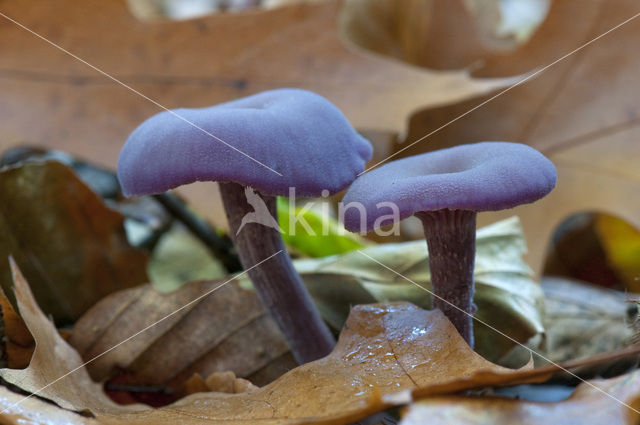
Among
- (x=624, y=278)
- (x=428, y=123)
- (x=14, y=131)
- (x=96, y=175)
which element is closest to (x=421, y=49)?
(x=428, y=123)

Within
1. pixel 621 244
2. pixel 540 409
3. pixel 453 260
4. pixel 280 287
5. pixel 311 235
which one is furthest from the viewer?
pixel 621 244

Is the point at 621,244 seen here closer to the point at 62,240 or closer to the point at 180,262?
the point at 180,262

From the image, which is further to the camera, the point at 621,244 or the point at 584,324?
the point at 621,244

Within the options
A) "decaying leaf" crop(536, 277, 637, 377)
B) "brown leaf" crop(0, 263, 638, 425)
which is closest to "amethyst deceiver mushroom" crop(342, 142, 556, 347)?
"brown leaf" crop(0, 263, 638, 425)

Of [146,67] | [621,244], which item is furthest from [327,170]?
[621,244]

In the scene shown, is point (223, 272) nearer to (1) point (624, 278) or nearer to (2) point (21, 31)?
(2) point (21, 31)

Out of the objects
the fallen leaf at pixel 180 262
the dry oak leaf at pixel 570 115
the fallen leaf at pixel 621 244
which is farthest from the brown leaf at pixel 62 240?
the fallen leaf at pixel 621 244
